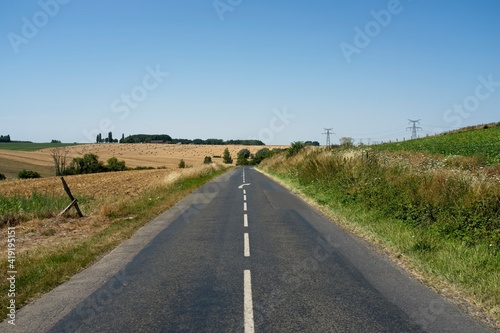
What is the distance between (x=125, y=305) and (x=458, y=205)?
8.56 meters

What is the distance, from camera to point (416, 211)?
1066 centimetres

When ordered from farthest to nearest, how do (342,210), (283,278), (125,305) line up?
(342,210) < (283,278) < (125,305)

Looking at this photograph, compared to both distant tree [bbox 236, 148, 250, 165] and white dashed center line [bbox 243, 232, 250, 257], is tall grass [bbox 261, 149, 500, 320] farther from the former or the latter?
distant tree [bbox 236, 148, 250, 165]

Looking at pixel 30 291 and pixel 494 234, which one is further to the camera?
pixel 494 234

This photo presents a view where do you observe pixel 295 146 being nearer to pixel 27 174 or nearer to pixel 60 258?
pixel 60 258

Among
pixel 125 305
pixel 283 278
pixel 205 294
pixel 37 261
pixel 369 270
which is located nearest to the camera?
pixel 125 305

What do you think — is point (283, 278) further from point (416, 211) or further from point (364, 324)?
point (416, 211)

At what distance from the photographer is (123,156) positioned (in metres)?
100

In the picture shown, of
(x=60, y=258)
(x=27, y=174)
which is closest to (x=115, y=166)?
(x=27, y=174)

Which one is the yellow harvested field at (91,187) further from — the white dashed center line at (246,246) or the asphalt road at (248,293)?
the asphalt road at (248,293)

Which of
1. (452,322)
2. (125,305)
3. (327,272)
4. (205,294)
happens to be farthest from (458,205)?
(125,305)

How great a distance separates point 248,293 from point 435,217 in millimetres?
6591

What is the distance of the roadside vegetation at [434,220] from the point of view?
631 centimetres

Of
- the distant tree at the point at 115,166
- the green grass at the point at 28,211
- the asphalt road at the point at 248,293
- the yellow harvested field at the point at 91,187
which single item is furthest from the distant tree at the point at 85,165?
the asphalt road at the point at 248,293
